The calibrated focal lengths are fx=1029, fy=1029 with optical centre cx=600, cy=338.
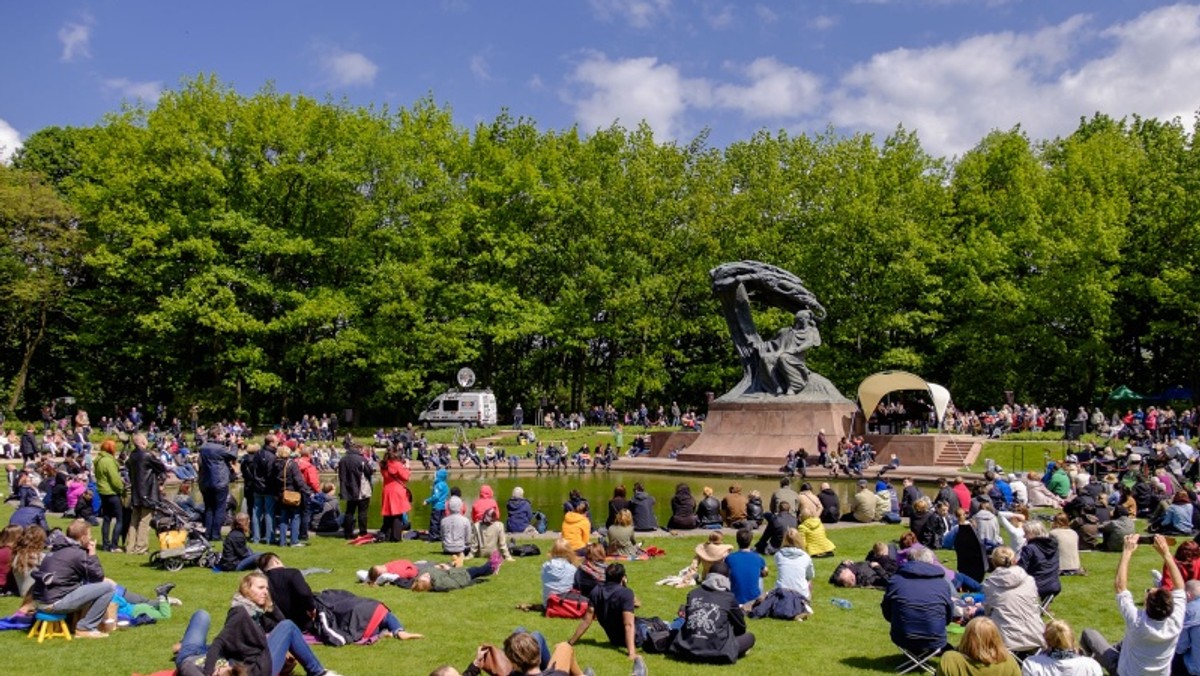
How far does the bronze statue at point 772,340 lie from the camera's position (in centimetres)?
3728

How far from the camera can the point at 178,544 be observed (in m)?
14.5

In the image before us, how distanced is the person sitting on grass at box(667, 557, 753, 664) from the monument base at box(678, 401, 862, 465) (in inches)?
987

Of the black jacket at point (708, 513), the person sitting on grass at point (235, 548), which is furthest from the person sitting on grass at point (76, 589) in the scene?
the black jacket at point (708, 513)

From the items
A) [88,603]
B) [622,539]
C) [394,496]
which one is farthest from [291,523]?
[88,603]

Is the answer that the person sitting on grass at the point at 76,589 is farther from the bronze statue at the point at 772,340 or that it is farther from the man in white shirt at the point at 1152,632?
the bronze statue at the point at 772,340

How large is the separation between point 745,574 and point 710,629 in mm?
1945

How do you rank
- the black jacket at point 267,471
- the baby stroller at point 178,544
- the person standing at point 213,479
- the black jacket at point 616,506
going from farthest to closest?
the black jacket at point 616,506 < the black jacket at point 267,471 < the person standing at point 213,479 < the baby stroller at point 178,544

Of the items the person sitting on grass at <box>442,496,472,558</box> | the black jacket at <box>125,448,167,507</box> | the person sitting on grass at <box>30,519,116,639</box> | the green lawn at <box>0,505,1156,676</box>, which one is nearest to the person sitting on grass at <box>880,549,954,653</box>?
the green lawn at <box>0,505,1156,676</box>

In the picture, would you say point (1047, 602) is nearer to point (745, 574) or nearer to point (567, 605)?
point (745, 574)

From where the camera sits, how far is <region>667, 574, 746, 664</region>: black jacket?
378 inches

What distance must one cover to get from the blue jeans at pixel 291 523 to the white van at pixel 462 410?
1285 inches

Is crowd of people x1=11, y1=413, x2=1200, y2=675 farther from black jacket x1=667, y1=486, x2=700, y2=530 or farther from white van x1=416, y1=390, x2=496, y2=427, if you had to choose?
white van x1=416, y1=390, x2=496, y2=427

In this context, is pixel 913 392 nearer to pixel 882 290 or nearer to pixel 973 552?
pixel 882 290

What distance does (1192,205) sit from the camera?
46438 mm
